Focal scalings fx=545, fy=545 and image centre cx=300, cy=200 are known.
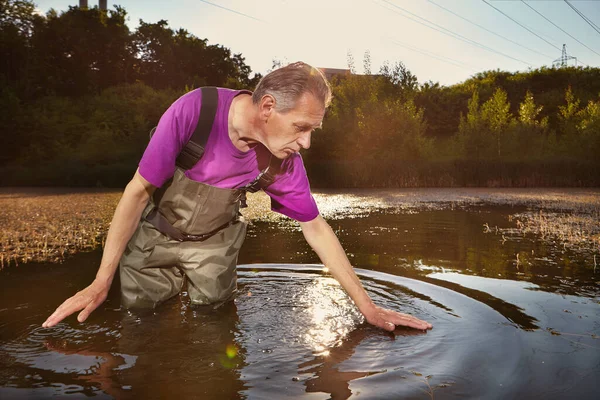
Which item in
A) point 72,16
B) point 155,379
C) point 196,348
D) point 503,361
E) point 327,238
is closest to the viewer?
point 155,379

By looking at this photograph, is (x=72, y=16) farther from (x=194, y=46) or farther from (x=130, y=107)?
(x=130, y=107)

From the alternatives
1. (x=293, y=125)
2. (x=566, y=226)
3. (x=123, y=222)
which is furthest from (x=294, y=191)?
(x=566, y=226)

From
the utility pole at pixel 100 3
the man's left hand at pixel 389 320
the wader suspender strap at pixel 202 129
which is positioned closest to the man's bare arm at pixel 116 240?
the wader suspender strap at pixel 202 129

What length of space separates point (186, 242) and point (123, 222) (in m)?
0.81

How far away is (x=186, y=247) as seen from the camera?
390 centimetres

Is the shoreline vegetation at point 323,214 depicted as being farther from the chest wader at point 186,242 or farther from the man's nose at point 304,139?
the man's nose at point 304,139

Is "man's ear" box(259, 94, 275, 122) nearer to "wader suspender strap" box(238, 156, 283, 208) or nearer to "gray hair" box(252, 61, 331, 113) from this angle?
"gray hair" box(252, 61, 331, 113)

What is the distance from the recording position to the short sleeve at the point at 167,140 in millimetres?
3023

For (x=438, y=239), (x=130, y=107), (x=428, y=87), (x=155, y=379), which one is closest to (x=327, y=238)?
(x=155, y=379)

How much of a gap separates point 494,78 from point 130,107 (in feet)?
107

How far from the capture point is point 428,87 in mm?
45688

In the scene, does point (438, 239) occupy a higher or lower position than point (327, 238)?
lower

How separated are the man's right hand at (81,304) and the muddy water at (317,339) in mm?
330

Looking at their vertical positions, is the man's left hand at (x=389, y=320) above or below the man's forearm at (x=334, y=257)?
below
